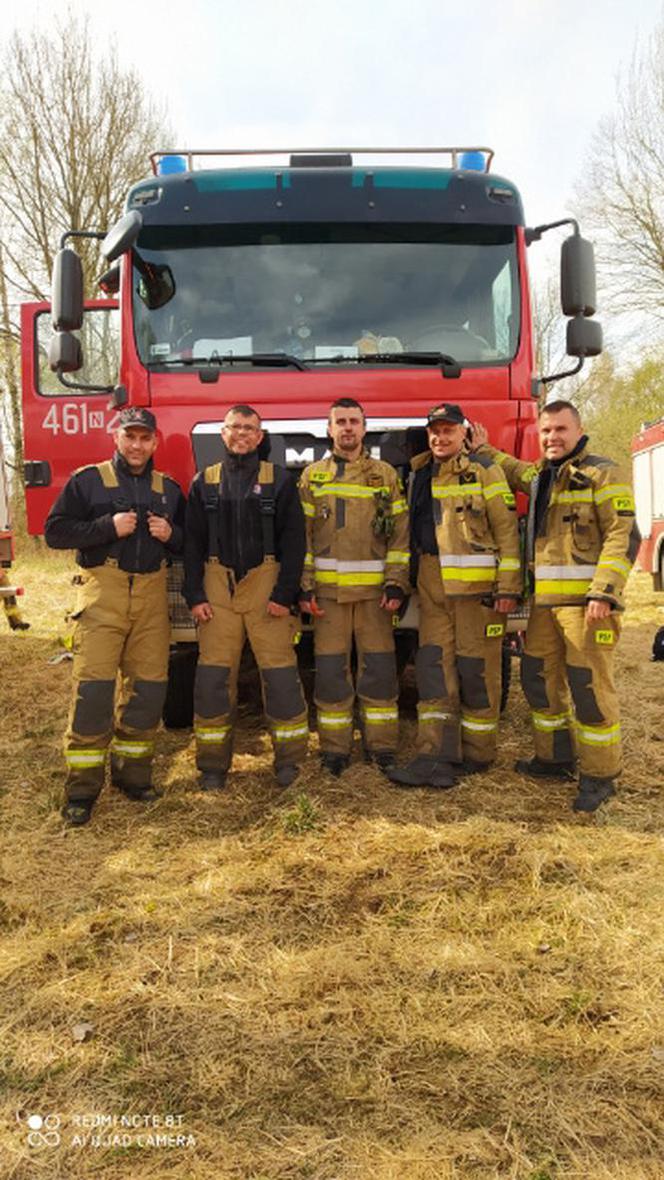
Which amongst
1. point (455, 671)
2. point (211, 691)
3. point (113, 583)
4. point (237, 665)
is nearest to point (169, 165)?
point (113, 583)

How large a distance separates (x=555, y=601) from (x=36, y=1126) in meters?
2.98

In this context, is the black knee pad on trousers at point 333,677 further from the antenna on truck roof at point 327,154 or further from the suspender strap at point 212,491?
the antenna on truck roof at point 327,154

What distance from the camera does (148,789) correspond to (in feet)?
14.6

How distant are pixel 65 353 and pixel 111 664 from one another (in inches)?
67.2

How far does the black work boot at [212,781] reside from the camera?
4.48 metres

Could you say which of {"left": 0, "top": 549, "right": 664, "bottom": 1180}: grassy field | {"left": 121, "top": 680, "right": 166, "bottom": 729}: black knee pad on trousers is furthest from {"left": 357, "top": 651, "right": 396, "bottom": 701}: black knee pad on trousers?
{"left": 121, "top": 680, "right": 166, "bottom": 729}: black knee pad on trousers

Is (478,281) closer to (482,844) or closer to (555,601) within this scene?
(555,601)

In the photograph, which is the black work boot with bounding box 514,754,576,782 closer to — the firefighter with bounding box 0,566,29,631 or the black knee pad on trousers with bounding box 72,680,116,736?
the black knee pad on trousers with bounding box 72,680,116,736

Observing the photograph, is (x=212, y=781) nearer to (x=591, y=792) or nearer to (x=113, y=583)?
(x=113, y=583)

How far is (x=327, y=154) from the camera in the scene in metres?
4.83

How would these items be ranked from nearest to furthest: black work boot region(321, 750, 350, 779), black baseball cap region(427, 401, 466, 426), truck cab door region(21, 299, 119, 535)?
black baseball cap region(427, 401, 466, 426) < black work boot region(321, 750, 350, 779) < truck cab door region(21, 299, 119, 535)

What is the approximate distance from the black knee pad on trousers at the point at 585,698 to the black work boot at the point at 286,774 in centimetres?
145

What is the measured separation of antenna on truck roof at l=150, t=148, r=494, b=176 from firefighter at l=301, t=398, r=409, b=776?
157cm

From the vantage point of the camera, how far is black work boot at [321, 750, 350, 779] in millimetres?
4617
